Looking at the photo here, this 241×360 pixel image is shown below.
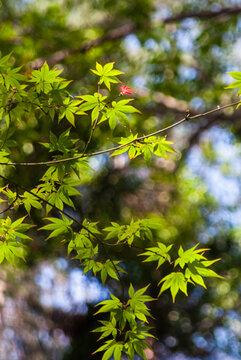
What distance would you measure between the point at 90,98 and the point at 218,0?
4.91 metres

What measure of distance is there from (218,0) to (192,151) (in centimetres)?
232

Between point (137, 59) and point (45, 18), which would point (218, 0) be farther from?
point (45, 18)

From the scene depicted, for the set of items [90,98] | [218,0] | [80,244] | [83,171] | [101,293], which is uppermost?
[90,98]

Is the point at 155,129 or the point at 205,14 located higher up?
the point at 205,14

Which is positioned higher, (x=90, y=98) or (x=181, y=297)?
(x=90, y=98)

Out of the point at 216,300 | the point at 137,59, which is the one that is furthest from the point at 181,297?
the point at 137,59

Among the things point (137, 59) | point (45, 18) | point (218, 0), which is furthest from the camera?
point (137, 59)

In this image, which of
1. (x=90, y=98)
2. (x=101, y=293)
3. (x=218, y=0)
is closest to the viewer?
(x=90, y=98)

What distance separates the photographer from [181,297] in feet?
18.2

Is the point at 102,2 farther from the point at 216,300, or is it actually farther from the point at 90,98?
the point at 216,300

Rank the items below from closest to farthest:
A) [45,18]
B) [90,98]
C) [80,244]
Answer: [90,98], [80,244], [45,18]

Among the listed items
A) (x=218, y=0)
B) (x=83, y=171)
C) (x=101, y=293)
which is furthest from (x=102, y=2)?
(x=101, y=293)

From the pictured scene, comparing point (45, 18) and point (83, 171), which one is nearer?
point (45, 18)

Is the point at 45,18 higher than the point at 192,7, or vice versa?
the point at 45,18
